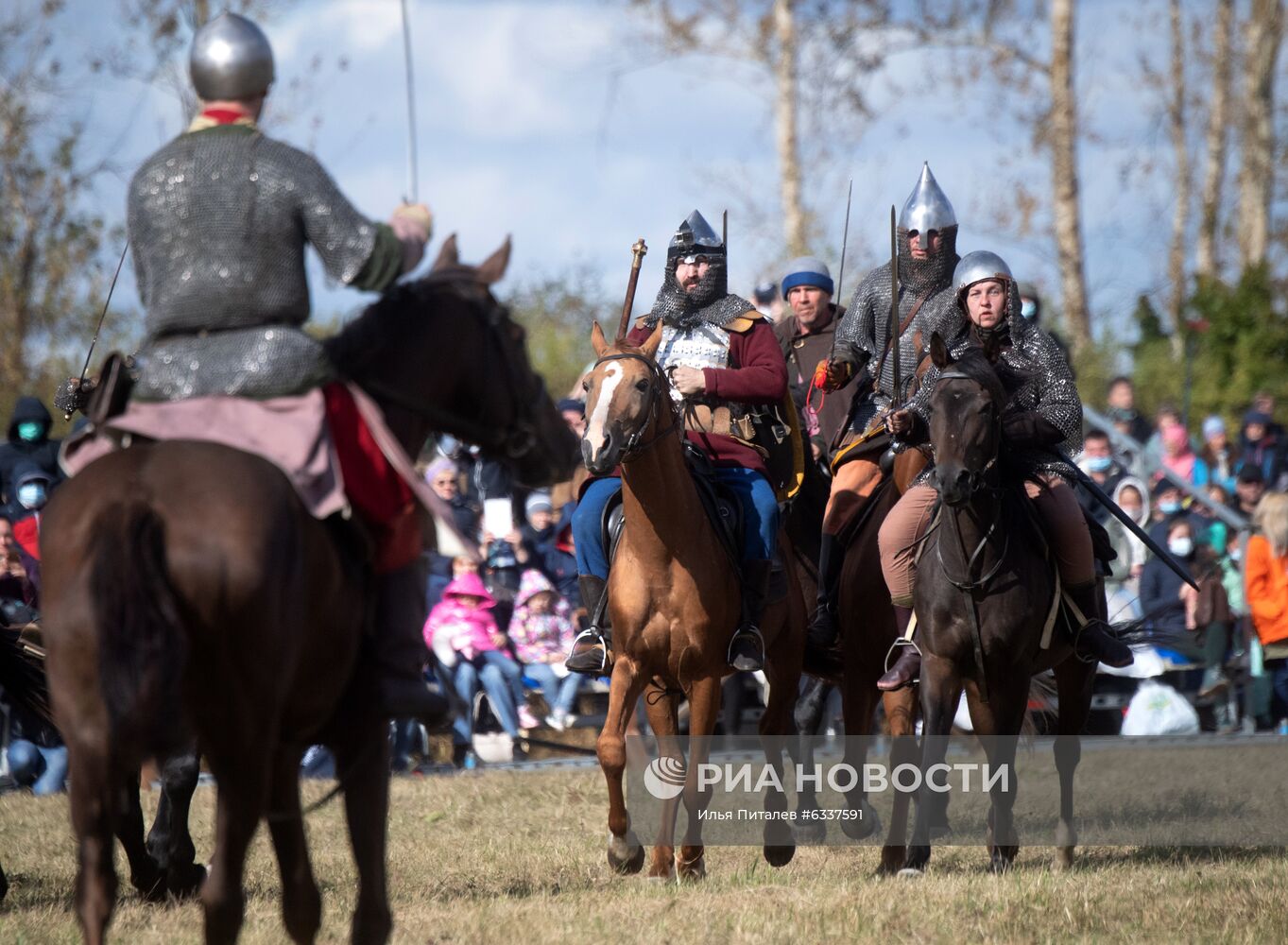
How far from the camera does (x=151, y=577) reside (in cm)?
434

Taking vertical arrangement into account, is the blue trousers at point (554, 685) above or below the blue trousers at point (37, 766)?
above

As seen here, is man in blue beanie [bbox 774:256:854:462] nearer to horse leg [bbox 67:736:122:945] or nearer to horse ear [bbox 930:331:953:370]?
horse ear [bbox 930:331:953:370]

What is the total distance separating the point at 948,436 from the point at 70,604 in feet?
14.1

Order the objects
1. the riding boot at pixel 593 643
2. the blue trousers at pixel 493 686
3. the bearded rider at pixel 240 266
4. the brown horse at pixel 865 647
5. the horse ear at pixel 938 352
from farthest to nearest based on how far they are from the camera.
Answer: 1. the blue trousers at pixel 493 686
2. the brown horse at pixel 865 647
3. the riding boot at pixel 593 643
4. the horse ear at pixel 938 352
5. the bearded rider at pixel 240 266

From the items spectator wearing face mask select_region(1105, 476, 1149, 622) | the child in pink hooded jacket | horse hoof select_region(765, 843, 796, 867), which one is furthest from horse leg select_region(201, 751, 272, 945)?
spectator wearing face mask select_region(1105, 476, 1149, 622)

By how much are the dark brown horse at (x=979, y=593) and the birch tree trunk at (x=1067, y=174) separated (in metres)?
17.2

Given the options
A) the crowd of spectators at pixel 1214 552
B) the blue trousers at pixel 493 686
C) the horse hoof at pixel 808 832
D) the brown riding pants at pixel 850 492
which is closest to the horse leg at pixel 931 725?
the horse hoof at pixel 808 832

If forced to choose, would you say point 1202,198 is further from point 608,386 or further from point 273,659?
point 273,659

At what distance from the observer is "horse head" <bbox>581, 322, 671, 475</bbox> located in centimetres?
768

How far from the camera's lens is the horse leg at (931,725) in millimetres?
7906

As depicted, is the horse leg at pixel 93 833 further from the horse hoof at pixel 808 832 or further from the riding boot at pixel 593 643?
the horse hoof at pixel 808 832

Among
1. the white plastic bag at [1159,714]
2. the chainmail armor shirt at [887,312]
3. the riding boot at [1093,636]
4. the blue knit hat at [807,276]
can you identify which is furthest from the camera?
the white plastic bag at [1159,714]

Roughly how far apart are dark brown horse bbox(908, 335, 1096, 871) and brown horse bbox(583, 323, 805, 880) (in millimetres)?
959

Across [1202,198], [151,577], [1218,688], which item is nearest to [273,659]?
[151,577]
